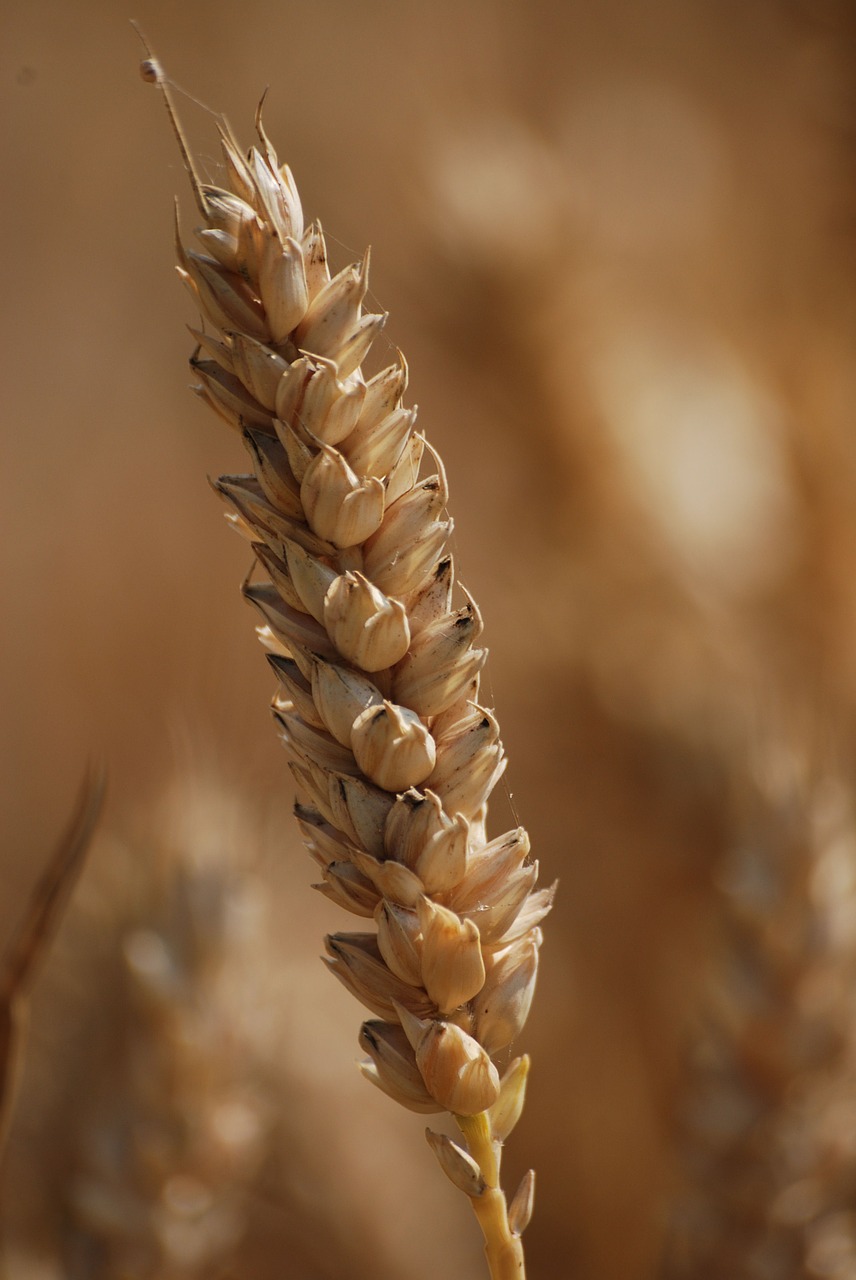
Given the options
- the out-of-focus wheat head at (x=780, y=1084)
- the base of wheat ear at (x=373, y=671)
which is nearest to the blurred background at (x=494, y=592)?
the out-of-focus wheat head at (x=780, y=1084)

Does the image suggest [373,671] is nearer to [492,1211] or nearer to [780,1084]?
[492,1211]

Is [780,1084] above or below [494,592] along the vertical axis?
below

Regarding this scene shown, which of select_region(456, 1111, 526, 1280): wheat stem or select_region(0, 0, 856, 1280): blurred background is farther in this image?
select_region(0, 0, 856, 1280): blurred background

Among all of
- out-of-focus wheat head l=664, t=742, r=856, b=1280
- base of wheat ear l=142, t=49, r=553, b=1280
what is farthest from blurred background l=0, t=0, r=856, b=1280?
base of wheat ear l=142, t=49, r=553, b=1280

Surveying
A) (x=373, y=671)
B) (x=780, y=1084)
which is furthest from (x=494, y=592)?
(x=373, y=671)

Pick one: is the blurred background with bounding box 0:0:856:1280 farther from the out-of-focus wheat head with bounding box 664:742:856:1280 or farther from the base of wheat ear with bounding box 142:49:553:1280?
the base of wheat ear with bounding box 142:49:553:1280

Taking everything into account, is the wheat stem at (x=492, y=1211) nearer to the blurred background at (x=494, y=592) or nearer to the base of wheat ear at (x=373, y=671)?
the base of wheat ear at (x=373, y=671)
